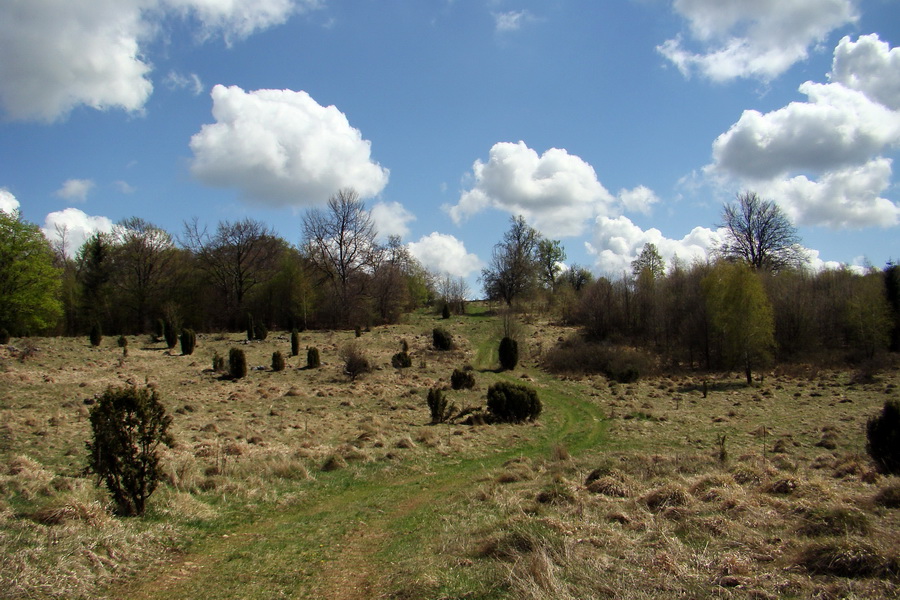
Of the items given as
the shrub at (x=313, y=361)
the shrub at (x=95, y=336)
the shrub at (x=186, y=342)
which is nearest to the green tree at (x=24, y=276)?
the shrub at (x=95, y=336)

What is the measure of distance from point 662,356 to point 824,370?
38.0ft

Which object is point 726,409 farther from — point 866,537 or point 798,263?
point 798,263

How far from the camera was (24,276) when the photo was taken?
34.9m

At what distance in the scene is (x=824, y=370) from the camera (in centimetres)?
3641

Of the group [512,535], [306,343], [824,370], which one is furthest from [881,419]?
[306,343]

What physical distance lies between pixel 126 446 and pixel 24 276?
124 feet

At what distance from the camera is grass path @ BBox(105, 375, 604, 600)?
221 inches

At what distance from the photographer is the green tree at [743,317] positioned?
34.1 meters

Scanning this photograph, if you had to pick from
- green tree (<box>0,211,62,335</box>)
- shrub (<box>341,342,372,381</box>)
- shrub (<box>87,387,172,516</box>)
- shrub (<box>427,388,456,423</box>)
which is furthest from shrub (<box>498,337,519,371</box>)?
green tree (<box>0,211,62,335</box>)

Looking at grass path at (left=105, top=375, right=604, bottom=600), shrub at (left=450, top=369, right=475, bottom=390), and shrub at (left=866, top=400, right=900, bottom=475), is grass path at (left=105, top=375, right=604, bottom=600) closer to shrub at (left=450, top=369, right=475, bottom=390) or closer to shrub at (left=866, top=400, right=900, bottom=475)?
shrub at (left=866, top=400, right=900, bottom=475)

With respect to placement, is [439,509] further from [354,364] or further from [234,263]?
[234,263]

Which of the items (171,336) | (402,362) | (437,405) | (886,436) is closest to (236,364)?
(402,362)

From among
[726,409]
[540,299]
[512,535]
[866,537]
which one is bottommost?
A: [726,409]

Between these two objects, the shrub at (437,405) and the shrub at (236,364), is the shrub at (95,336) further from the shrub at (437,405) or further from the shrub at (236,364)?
the shrub at (437,405)
